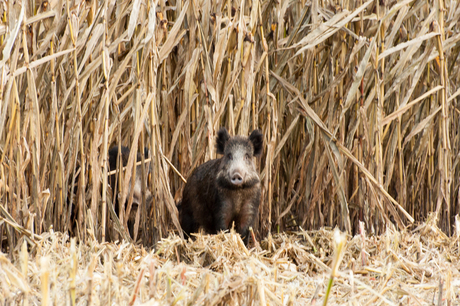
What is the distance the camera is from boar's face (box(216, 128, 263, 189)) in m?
4.12

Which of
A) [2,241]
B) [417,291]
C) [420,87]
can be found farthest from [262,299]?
[420,87]

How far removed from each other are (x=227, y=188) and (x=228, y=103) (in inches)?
26.6

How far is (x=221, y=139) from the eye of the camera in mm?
4258

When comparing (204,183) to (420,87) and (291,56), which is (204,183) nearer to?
(291,56)

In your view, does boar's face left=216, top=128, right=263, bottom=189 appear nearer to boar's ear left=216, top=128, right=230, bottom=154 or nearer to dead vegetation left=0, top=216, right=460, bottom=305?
boar's ear left=216, top=128, right=230, bottom=154

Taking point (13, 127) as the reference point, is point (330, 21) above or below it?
above

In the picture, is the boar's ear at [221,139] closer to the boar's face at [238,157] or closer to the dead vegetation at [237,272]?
the boar's face at [238,157]

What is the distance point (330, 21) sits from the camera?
4051 millimetres

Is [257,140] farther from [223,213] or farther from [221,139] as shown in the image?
[223,213]

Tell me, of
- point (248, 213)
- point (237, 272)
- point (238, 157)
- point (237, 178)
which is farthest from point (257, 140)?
point (237, 272)

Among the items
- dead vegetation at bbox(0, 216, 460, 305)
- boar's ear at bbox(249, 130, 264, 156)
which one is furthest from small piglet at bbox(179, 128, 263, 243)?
dead vegetation at bbox(0, 216, 460, 305)

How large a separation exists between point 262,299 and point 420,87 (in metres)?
3.29

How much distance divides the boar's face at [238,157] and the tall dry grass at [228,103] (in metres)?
0.12

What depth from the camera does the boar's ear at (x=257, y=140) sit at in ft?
13.8
